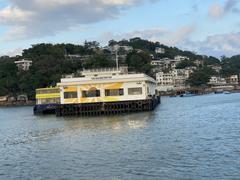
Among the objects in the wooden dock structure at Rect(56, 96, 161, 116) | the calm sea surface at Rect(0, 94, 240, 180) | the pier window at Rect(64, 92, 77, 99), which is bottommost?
the calm sea surface at Rect(0, 94, 240, 180)

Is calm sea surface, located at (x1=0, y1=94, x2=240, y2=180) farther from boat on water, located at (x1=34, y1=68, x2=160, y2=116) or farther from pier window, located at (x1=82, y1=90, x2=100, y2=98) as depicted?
pier window, located at (x1=82, y1=90, x2=100, y2=98)

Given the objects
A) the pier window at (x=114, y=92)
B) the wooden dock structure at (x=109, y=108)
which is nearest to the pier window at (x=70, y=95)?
the wooden dock structure at (x=109, y=108)

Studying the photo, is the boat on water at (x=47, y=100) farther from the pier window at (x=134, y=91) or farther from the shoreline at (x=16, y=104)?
the shoreline at (x=16, y=104)

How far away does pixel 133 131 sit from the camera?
152 ft

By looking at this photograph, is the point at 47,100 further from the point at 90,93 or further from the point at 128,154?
the point at 128,154

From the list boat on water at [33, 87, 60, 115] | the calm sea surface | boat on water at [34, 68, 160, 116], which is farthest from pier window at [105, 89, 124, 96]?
the calm sea surface

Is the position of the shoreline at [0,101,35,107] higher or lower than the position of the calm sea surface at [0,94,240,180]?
higher

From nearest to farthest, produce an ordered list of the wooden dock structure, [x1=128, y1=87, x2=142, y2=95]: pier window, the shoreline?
the wooden dock structure → [x1=128, y1=87, x2=142, y2=95]: pier window → the shoreline

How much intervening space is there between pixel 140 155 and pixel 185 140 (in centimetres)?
774

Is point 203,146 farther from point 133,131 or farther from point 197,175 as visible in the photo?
point 133,131

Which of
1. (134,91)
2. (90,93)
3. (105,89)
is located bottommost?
(90,93)

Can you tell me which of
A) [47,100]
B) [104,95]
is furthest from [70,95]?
[47,100]

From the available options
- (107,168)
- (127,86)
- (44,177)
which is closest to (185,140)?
(107,168)

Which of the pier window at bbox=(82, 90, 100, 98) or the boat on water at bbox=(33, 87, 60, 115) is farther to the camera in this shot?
the boat on water at bbox=(33, 87, 60, 115)
